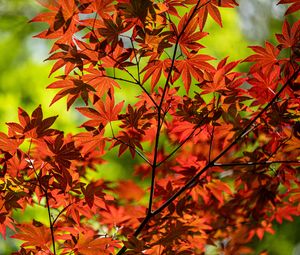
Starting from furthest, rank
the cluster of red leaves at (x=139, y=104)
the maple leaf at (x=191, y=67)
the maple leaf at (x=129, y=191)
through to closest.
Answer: the maple leaf at (x=129, y=191) → the maple leaf at (x=191, y=67) → the cluster of red leaves at (x=139, y=104)

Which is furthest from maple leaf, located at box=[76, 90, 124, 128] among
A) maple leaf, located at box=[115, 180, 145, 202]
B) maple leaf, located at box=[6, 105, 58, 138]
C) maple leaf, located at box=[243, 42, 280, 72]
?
maple leaf, located at box=[115, 180, 145, 202]

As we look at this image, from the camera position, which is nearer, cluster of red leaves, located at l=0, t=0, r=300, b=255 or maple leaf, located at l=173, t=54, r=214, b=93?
cluster of red leaves, located at l=0, t=0, r=300, b=255

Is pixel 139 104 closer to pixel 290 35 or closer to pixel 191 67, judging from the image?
pixel 191 67

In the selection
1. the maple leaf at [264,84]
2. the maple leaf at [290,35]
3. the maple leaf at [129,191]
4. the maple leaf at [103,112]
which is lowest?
the maple leaf at [103,112]

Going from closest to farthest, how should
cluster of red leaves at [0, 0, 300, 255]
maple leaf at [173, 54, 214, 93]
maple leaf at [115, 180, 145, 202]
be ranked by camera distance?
cluster of red leaves at [0, 0, 300, 255] → maple leaf at [173, 54, 214, 93] → maple leaf at [115, 180, 145, 202]

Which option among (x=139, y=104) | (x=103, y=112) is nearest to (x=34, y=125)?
(x=103, y=112)

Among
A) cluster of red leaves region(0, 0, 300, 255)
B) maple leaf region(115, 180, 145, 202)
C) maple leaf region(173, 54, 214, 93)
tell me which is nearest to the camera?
cluster of red leaves region(0, 0, 300, 255)

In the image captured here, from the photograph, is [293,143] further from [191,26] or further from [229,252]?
[229,252]

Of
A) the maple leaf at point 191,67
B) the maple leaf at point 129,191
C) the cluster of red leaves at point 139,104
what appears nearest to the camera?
the cluster of red leaves at point 139,104

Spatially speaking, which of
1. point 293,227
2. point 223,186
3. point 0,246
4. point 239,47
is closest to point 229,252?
point 223,186

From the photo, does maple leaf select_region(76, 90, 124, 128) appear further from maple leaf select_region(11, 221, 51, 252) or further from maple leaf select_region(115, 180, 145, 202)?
maple leaf select_region(115, 180, 145, 202)

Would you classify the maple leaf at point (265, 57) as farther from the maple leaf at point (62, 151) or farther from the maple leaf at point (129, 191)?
the maple leaf at point (129, 191)

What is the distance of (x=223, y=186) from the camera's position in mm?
1596

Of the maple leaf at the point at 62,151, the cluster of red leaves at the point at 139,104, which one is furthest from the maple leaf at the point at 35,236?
the maple leaf at the point at 62,151
